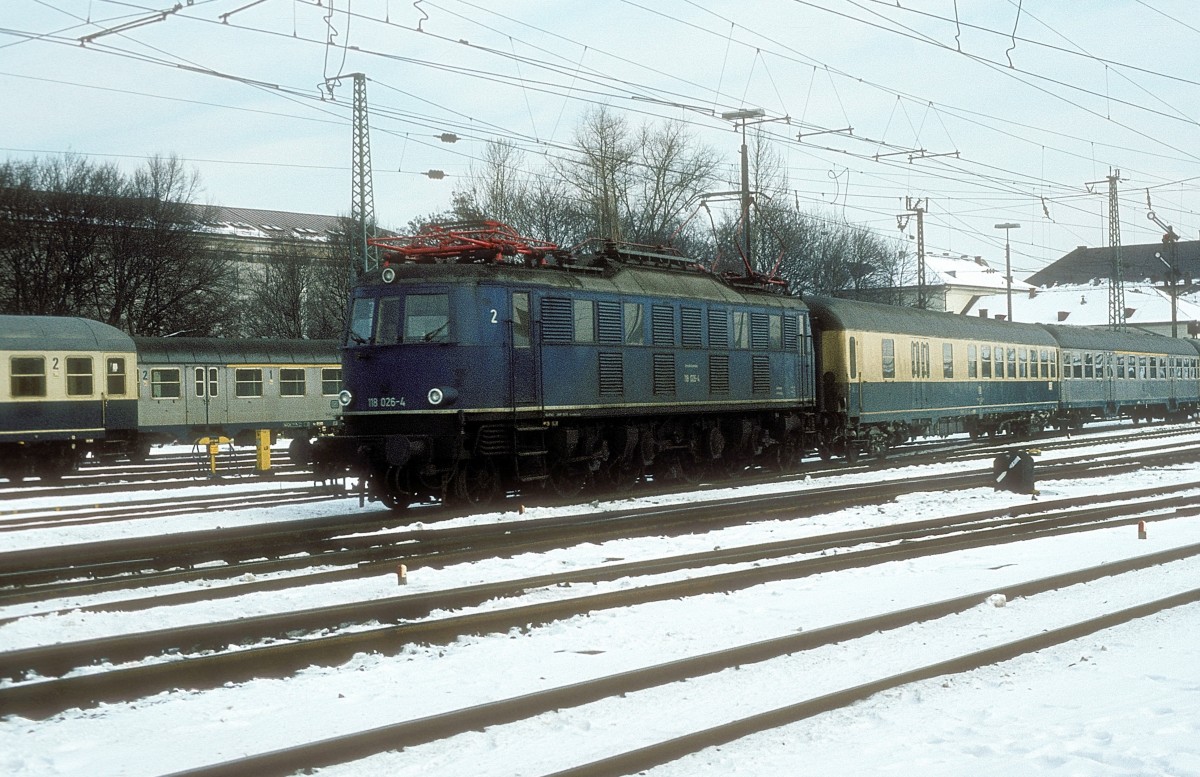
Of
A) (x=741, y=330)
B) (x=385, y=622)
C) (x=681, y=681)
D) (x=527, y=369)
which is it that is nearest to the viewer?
(x=681, y=681)

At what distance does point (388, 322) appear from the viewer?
16703 mm

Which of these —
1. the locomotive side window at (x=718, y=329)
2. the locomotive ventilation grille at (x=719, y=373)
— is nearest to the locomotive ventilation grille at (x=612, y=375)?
the locomotive ventilation grille at (x=719, y=373)

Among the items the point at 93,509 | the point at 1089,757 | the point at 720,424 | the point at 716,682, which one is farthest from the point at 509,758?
the point at 720,424

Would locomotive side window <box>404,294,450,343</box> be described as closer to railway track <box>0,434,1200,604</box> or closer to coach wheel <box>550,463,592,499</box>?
railway track <box>0,434,1200,604</box>

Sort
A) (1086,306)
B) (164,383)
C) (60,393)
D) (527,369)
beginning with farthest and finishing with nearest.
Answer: (1086,306), (164,383), (60,393), (527,369)

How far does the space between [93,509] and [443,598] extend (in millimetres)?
11040

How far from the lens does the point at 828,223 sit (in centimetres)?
7125

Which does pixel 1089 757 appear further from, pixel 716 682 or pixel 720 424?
pixel 720 424

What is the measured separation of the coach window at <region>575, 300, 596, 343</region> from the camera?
59.1 ft

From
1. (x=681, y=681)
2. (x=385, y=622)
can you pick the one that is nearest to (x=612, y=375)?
(x=385, y=622)

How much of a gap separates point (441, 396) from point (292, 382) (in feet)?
71.3

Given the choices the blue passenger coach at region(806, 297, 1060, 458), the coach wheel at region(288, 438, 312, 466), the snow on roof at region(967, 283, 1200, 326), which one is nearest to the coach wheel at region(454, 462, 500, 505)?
the coach wheel at region(288, 438, 312, 466)

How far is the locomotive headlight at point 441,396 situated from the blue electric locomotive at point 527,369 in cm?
2

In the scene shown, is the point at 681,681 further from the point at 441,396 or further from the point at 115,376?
the point at 115,376
